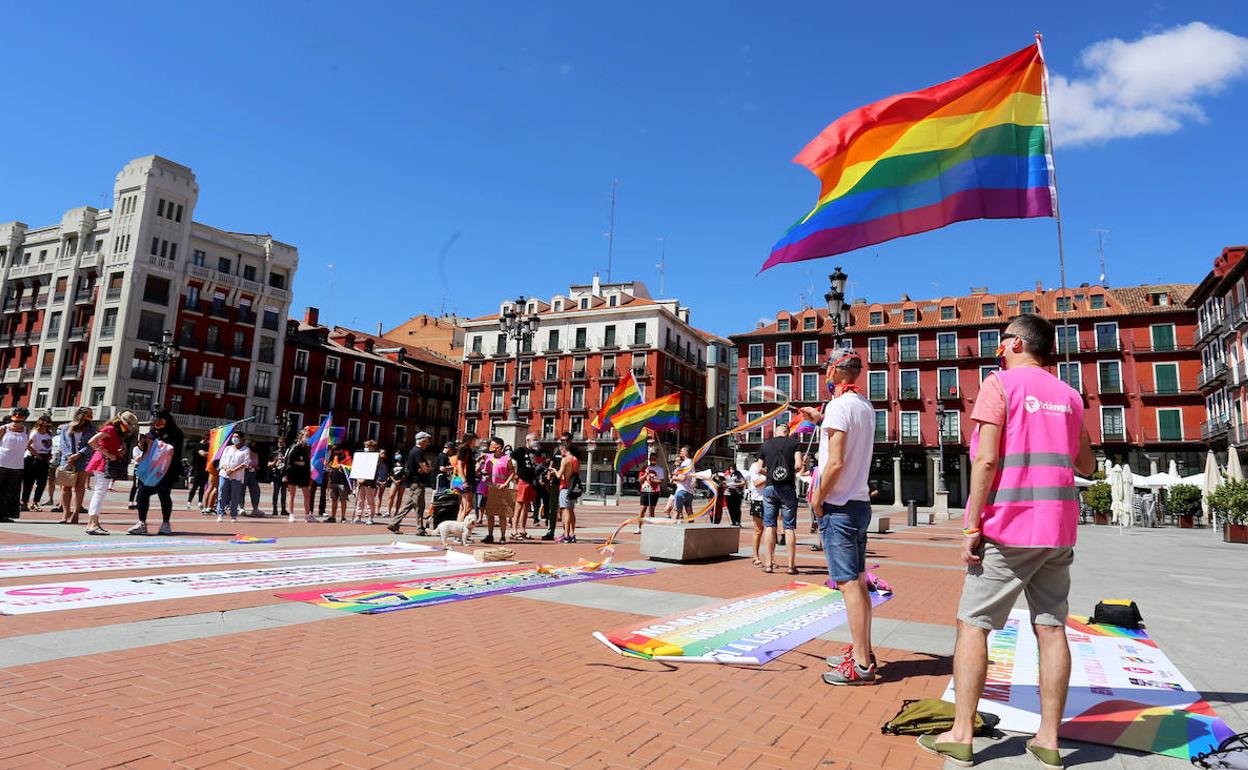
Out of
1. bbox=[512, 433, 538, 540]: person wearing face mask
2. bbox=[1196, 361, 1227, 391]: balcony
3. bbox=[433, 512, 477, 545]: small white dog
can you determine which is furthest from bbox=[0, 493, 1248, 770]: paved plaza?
bbox=[1196, 361, 1227, 391]: balcony

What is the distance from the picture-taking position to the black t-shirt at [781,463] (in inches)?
332

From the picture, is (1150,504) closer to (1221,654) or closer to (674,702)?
(1221,654)

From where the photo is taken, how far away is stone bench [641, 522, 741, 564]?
362 inches

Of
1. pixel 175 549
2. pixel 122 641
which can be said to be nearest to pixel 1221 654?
pixel 122 641

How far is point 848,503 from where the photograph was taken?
4164 mm

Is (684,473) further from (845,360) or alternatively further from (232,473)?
(232,473)

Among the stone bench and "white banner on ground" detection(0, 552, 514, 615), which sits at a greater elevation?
the stone bench

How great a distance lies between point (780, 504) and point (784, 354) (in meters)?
48.2

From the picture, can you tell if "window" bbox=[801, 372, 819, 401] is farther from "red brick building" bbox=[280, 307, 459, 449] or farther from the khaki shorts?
the khaki shorts

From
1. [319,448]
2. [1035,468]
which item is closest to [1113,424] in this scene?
[319,448]

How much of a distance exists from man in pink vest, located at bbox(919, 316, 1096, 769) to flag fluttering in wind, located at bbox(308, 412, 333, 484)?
46.3 ft

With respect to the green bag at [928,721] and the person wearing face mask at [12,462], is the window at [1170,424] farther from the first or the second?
the person wearing face mask at [12,462]

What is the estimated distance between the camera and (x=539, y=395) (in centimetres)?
6184

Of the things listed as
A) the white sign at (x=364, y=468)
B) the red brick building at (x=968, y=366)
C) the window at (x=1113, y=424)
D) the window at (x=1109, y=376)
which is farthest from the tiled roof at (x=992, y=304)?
the white sign at (x=364, y=468)
